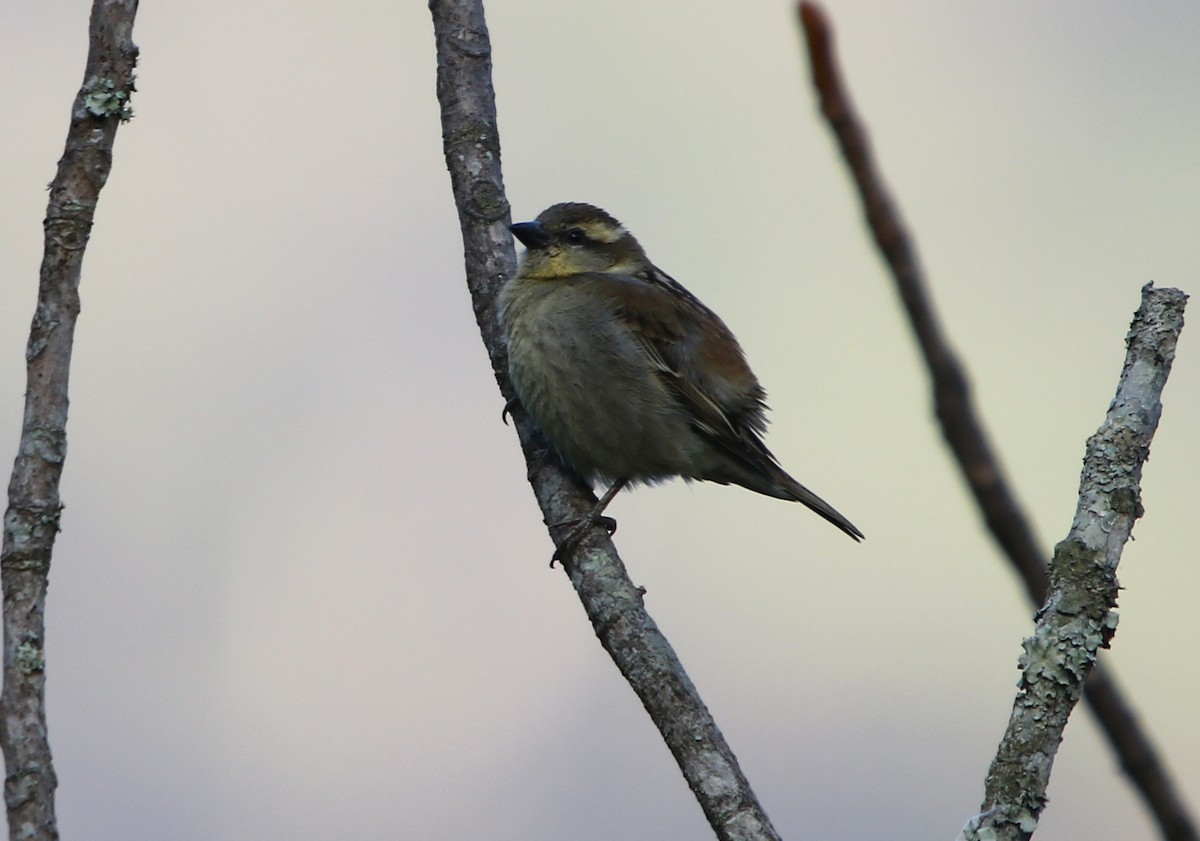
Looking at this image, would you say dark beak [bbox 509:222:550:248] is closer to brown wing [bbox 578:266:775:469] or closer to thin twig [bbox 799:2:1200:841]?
brown wing [bbox 578:266:775:469]

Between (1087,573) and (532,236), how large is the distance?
4.74 meters

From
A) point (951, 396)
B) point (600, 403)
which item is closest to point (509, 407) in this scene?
point (600, 403)

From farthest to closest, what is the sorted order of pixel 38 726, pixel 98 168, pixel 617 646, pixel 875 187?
pixel 617 646 < pixel 98 168 < pixel 38 726 < pixel 875 187

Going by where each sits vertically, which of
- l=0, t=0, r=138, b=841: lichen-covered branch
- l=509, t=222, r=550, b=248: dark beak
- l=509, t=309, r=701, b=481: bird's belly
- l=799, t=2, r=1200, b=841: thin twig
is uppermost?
l=509, t=222, r=550, b=248: dark beak

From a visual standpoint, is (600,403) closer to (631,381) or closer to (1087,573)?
(631,381)

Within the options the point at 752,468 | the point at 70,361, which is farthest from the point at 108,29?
the point at 752,468

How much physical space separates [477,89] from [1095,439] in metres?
3.75

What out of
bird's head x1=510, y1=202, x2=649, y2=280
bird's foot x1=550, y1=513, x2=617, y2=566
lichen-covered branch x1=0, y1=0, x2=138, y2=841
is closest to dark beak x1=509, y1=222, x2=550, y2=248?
bird's head x1=510, y1=202, x2=649, y2=280

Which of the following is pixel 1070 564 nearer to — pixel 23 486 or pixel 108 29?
pixel 23 486

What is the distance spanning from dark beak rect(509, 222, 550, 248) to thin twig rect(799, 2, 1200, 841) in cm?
577

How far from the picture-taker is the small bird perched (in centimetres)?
593

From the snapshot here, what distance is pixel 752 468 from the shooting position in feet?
20.9

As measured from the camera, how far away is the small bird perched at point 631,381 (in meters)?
5.93

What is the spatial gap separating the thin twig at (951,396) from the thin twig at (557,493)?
101 inches
